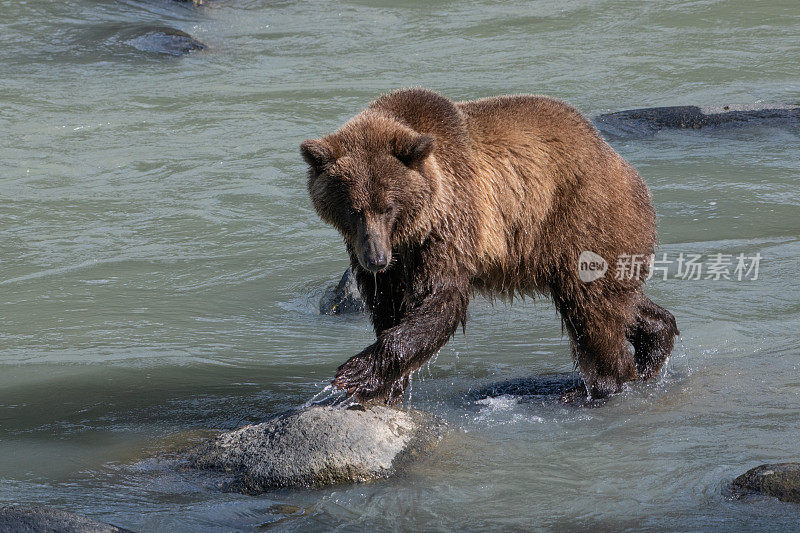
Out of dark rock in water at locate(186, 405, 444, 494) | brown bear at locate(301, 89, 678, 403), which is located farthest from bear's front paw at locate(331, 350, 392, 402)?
dark rock in water at locate(186, 405, 444, 494)

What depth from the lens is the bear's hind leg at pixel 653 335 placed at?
284 inches

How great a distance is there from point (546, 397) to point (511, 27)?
1334cm

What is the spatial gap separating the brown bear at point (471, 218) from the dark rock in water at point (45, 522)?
5.35 feet

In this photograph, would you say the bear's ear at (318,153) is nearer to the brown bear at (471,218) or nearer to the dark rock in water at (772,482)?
the brown bear at (471,218)

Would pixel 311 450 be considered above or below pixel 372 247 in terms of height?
below

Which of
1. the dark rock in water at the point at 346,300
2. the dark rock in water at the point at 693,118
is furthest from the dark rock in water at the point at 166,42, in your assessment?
the dark rock in water at the point at 346,300

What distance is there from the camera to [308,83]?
16.2 meters

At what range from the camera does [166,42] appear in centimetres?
1812

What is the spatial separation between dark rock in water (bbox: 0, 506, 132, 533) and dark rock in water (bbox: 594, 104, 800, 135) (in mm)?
9382

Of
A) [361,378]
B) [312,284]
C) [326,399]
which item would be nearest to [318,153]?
[361,378]

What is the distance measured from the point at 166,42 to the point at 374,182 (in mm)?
13419

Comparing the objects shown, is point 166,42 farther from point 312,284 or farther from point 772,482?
point 772,482

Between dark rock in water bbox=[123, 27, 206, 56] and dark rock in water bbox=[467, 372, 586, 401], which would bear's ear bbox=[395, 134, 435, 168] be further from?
dark rock in water bbox=[123, 27, 206, 56]

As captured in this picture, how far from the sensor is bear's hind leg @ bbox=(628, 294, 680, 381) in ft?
23.6
